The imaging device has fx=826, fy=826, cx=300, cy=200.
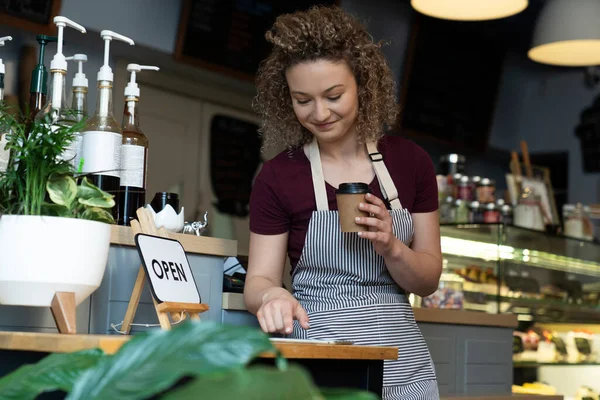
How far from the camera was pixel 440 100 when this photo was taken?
5.61 meters

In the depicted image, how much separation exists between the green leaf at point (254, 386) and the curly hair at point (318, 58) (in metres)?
1.31

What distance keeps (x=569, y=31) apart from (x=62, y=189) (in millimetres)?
3061

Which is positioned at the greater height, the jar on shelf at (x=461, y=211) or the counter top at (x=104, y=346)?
the jar on shelf at (x=461, y=211)

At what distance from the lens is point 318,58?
1.71 meters

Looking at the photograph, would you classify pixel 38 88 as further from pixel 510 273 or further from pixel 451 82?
pixel 451 82

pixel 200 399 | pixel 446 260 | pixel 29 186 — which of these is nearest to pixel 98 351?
pixel 200 399

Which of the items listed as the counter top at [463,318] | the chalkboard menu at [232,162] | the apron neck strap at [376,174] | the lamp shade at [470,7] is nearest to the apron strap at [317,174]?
the apron neck strap at [376,174]

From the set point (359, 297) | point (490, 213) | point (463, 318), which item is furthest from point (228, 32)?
point (359, 297)

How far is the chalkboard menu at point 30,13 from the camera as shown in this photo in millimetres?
3252

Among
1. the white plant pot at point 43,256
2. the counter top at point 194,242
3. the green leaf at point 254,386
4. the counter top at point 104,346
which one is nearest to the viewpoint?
the green leaf at point 254,386

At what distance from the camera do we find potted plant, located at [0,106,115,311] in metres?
1.15

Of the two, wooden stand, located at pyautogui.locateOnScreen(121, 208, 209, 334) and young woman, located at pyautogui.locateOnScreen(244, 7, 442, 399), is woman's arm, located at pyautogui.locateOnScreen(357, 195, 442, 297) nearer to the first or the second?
A: young woman, located at pyautogui.locateOnScreen(244, 7, 442, 399)

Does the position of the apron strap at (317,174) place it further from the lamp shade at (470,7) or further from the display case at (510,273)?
the lamp shade at (470,7)

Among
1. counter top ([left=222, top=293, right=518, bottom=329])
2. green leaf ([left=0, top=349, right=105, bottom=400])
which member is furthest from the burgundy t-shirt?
green leaf ([left=0, top=349, right=105, bottom=400])
